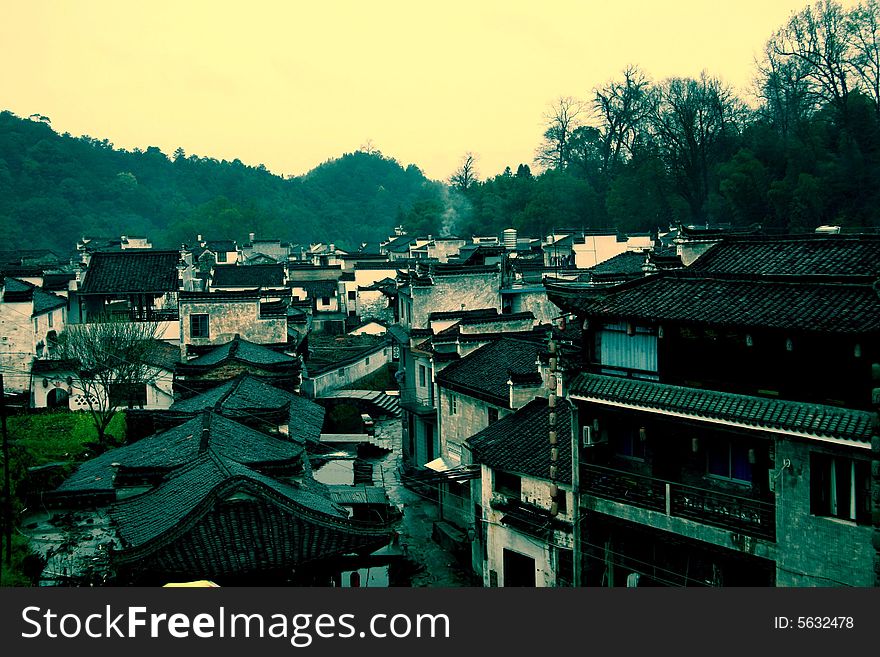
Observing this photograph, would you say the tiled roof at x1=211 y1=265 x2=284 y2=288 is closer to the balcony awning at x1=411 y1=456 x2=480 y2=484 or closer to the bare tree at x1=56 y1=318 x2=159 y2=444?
the bare tree at x1=56 y1=318 x2=159 y2=444

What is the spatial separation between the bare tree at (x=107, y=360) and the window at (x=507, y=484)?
17.9 meters

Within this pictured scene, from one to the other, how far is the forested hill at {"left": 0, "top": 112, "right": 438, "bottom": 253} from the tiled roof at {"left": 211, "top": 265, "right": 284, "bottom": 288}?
4954cm

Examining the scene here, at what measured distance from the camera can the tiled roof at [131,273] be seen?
42.8 meters

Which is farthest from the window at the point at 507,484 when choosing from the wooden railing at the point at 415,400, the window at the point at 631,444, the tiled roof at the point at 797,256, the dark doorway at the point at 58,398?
the dark doorway at the point at 58,398

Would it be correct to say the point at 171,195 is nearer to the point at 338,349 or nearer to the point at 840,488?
the point at 338,349

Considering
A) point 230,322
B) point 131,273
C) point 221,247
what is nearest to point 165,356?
point 230,322

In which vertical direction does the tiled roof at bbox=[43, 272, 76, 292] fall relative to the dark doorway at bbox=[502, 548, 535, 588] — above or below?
above

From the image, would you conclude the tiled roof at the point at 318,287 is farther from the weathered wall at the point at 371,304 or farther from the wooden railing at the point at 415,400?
the wooden railing at the point at 415,400

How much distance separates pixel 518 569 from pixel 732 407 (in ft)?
22.3

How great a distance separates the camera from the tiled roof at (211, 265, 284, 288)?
6159 centimetres

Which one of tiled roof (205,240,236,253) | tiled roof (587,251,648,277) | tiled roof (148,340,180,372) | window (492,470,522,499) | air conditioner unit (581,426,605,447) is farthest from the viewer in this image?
tiled roof (205,240,236,253)

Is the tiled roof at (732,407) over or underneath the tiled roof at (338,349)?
over

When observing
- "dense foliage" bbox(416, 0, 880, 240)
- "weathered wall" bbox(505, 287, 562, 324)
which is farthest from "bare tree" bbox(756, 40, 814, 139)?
"weathered wall" bbox(505, 287, 562, 324)

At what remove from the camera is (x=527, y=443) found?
20.8 metres
